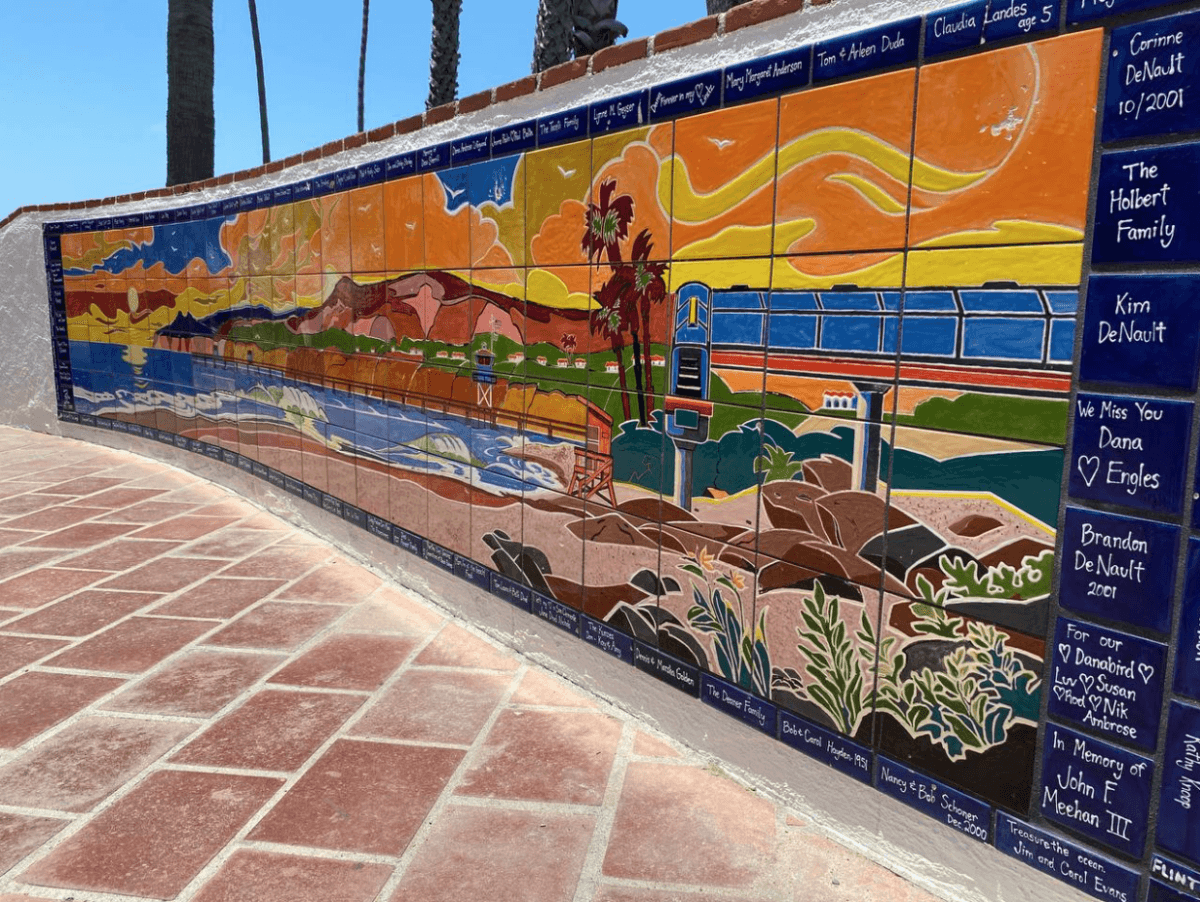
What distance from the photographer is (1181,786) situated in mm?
1791

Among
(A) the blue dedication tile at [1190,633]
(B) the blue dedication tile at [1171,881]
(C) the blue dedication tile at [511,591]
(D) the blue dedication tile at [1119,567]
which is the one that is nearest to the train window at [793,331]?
(D) the blue dedication tile at [1119,567]

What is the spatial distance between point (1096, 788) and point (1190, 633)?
46 centimetres

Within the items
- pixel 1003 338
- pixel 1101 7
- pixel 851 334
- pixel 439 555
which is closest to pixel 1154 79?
pixel 1101 7

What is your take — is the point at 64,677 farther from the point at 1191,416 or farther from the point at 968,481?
the point at 1191,416

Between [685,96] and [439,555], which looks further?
[439,555]

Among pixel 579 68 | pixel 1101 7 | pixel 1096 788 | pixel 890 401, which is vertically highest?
pixel 579 68

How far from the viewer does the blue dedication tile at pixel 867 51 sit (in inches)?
84.0

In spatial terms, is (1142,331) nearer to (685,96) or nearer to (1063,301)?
(1063,301)

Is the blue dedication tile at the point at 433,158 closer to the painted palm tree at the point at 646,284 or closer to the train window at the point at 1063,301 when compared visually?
the painted palm tree at the point at 646,284

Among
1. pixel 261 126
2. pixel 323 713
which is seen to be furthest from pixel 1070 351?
pixel 261 126

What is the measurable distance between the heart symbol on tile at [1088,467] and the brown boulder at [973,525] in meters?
0.23

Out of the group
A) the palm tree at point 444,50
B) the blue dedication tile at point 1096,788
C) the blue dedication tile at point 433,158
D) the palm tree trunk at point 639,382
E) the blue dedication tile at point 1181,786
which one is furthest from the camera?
the palm tree at point 444,50

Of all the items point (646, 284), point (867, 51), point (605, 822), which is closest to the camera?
point (867, 51)

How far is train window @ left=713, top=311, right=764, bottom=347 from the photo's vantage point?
2586mm
